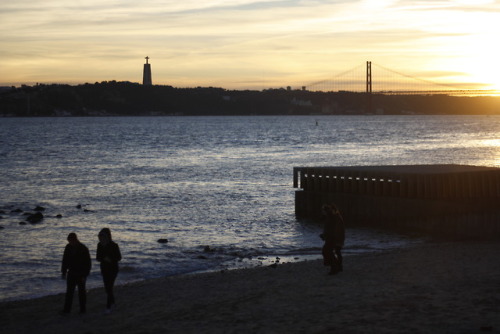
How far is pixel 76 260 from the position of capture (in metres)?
13.0

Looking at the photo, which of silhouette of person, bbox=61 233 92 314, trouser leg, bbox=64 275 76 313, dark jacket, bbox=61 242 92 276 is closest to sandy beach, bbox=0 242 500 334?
trouser leg, bbox=64 275 76 313

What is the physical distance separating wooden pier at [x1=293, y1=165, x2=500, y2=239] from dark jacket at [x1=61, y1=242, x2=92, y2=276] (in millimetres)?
13618

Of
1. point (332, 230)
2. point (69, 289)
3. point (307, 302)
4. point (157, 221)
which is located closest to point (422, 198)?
point (332, 230)

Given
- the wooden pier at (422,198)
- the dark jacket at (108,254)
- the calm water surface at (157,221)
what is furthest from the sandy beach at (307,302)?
the wooden pier at (422,198)

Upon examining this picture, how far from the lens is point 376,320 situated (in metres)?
11.3

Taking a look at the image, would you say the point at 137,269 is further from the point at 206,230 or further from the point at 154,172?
the point at 154,172

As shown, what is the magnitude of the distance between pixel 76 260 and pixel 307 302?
414 centimetres

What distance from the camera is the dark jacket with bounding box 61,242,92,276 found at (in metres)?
12.9

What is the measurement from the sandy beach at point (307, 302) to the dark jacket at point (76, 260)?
919mm

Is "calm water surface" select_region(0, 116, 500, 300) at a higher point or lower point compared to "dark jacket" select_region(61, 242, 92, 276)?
lower

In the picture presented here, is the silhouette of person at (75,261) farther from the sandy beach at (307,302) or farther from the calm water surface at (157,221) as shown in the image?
the calm water surface at (157,221)

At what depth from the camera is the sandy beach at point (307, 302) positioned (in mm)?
11320

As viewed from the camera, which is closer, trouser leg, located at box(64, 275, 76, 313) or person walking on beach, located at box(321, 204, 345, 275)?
trouser leg, located at box(64, 275, 76, 313)

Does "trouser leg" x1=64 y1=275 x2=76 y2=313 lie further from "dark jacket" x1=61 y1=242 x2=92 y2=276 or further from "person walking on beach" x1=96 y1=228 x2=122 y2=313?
"person walking on beach" x1=96 y1=228 x2=122 y2=313
